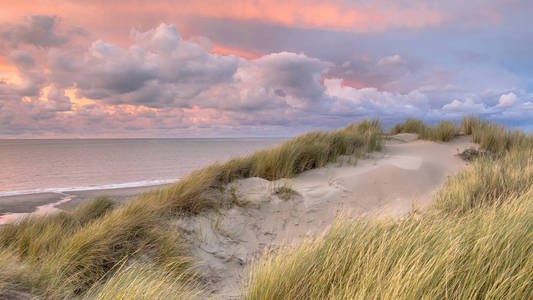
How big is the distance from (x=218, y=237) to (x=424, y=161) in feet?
16.6

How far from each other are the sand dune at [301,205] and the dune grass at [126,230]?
28 centimetres

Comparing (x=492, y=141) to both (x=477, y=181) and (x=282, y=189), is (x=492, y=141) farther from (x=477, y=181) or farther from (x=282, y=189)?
(x=282, y=189)

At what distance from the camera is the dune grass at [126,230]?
265 centimetres

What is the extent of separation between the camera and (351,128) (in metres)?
9.19

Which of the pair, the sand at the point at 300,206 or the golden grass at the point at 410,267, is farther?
the sand at the point at 300,206

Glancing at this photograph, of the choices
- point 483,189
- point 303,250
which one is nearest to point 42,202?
point 303,250

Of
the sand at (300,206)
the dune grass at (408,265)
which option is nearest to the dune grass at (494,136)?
the sand at (300,206)

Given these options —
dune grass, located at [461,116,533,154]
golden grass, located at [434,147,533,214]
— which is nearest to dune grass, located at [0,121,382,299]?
golden grass, located at [434,147,533,214]

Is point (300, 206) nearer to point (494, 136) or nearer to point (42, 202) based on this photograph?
point (494, 136)

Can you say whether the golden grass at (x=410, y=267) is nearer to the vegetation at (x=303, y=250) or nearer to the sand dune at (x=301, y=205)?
the vegetation at (x=303, y=250)

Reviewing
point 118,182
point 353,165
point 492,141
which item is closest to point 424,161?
point 353,165

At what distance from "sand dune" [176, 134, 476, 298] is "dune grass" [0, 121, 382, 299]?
0.28 meters

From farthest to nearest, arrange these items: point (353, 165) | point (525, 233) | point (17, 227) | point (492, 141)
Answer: point (492, 141)
point (353, 165)
point (17, 227)
point (525, 233)

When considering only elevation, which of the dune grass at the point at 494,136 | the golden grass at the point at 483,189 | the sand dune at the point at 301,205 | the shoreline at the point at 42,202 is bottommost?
the shoreline at the point at 42,202
